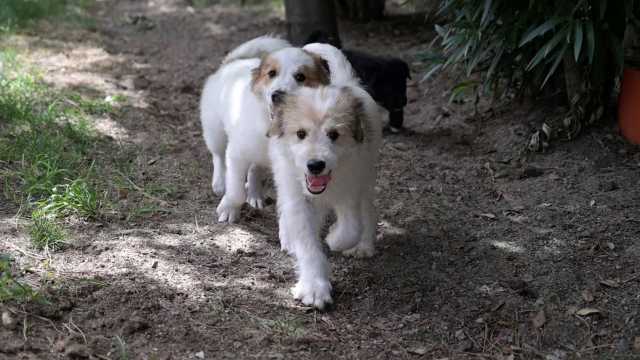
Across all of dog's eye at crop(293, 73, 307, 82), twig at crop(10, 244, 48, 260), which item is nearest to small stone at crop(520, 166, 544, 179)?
dog's eye at crop(293, 73, 307, 82)

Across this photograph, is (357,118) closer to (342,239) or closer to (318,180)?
(318,180)

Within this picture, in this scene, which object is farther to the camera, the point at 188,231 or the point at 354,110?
the point at 188,231

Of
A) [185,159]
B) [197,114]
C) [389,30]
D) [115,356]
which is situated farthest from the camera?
[389,30]

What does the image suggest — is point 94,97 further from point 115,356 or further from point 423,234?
point 115,356

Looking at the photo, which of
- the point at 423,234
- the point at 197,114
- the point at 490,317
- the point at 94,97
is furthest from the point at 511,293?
the point at 94,97

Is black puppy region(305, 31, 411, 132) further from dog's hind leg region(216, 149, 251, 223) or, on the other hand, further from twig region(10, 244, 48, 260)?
twig region(10, 244, 48, 260)

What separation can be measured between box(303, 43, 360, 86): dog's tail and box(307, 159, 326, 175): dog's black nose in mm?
668

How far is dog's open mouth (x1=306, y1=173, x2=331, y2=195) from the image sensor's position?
12.1 ft

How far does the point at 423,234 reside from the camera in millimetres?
4527

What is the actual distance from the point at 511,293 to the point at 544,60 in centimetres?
188

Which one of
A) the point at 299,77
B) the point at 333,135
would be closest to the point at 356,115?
the point at 333,135

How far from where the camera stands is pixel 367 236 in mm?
4270

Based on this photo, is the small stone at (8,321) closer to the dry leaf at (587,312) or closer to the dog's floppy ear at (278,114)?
the dog's floppy ear at (278,114)

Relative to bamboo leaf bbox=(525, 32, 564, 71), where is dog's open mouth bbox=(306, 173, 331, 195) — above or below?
below
